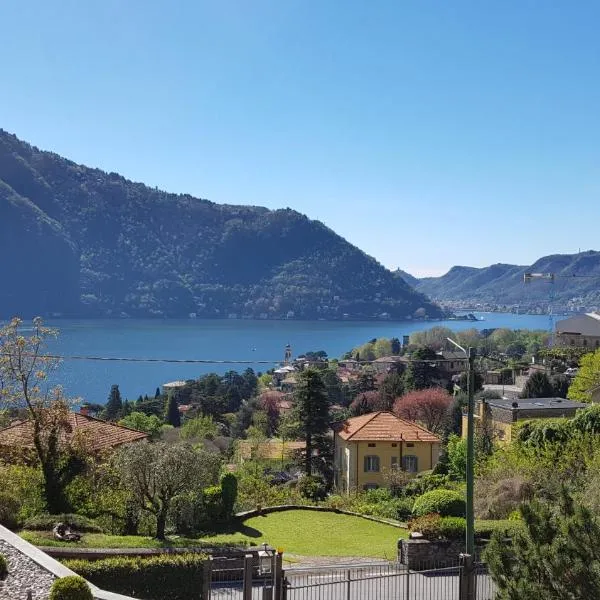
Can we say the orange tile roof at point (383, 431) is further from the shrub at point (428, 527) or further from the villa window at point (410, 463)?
the shrub at point (428, 527)

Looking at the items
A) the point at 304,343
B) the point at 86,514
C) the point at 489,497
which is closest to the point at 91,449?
the point at 86,514

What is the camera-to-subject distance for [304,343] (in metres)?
157

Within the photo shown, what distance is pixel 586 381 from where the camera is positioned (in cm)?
3388

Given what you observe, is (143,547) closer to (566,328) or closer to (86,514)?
(86,514)

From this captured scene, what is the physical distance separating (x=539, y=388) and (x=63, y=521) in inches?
1248

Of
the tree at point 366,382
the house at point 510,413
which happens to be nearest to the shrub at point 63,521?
the house at point 510,413

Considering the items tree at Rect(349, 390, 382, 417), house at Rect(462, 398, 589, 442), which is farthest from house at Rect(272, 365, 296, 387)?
house at Rect(462, 398, 589, 442)

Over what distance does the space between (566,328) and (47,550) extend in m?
63.0

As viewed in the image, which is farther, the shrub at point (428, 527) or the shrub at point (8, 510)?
the shrub at point (428, 527)

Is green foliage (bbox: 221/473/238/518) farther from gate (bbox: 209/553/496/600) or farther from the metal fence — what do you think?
the metal fence

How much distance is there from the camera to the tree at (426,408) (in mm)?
45875

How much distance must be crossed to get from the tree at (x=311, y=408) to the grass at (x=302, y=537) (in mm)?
11219

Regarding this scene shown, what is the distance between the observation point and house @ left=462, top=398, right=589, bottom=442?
28.1 m

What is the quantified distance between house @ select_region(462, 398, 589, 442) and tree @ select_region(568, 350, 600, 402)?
96.2 inches
